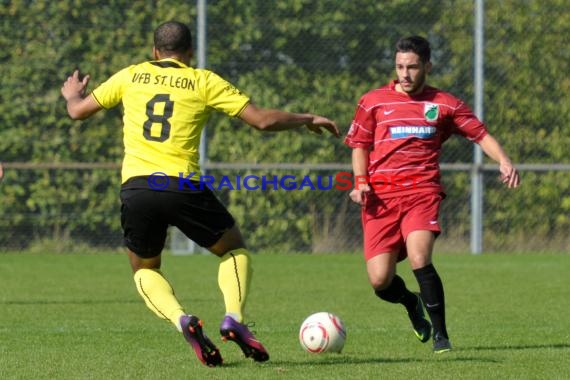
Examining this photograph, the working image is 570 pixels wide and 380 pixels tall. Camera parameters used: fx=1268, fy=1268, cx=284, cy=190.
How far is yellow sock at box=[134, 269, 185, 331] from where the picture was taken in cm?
645

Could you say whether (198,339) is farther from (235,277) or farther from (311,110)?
(311,110)

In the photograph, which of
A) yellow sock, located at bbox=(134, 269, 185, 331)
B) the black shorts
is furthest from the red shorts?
yellow sock, located at bbox=(134, 269, 185, 331)

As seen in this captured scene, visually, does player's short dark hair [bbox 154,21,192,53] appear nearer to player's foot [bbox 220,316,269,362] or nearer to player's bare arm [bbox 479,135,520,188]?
player's foot [bbox 220,316,269,362]

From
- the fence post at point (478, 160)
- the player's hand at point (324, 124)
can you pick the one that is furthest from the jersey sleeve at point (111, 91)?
the fence post at point (478, 160)

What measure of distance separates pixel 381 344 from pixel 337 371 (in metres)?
1.31

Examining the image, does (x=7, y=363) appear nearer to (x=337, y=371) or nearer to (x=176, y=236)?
(x=337, y=371)

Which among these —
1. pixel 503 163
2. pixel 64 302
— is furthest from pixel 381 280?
pixel 64 302

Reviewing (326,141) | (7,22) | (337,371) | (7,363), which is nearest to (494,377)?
(337,371)

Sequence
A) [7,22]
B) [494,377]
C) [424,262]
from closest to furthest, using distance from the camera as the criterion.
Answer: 1. [494,377]
2. [424,262]
3. [7,22]

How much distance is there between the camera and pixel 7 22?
16.8 m

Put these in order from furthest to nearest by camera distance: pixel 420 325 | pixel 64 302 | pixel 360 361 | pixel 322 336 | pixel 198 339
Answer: pixel 64 302, pixel 420 325, pixel 322 336, pixel 360 361, pixel 198 339

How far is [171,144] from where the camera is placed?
6.43 meters

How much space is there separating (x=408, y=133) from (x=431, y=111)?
185 mm

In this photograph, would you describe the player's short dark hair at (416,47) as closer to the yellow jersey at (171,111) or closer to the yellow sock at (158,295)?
the yellow jersey at (171,111)
